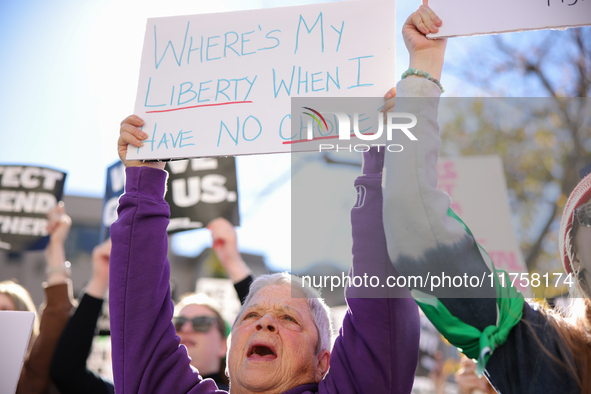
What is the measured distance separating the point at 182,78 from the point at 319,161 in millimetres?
3056

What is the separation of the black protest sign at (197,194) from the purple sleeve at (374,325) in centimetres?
159

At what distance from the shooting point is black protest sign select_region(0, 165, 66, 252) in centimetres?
317

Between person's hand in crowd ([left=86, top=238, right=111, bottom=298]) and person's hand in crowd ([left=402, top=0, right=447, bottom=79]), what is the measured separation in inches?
74.0

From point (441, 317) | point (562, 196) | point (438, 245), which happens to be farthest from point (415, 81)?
point (562, 196)

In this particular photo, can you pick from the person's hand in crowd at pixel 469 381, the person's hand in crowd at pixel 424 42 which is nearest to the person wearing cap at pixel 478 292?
the person's hand in crowd at pixel 424 42

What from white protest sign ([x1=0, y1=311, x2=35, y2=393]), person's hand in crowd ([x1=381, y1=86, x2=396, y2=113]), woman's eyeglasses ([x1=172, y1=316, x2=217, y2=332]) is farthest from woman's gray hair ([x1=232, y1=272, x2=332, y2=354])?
woman's eyeglasses ([x1=172, y1=316, x2=217, y2=332])

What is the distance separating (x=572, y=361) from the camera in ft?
3.35

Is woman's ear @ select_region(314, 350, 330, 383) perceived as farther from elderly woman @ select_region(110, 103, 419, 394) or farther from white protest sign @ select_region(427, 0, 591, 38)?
white protest sign @ select_region(427, 0, 591, 38)

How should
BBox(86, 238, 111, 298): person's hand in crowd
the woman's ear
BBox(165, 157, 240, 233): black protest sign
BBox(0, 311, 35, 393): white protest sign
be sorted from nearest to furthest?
1. the woman's ear
2. BBox(0, 311, 35, 393): white protest sign
3. BBox(86, 238, 111, 298): person's hand in crowd
4. BBox(165, 157, 240, 233): black protest sign

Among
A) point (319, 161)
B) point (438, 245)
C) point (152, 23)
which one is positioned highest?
point (319, 161)

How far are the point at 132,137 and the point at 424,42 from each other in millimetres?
1009

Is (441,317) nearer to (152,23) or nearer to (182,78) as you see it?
(182,78)

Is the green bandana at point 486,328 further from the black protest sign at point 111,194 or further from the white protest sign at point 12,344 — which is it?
the black protest sign at point 111,194

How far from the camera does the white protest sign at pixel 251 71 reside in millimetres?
1558
